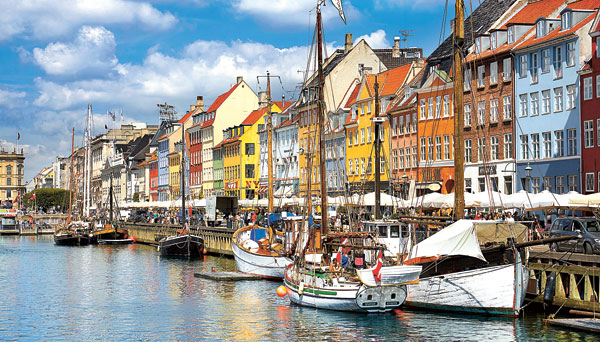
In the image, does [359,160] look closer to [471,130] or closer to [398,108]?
[398,108]

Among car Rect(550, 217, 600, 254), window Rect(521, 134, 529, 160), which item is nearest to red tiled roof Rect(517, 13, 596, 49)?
window Rect(521, 134, 529, 160)

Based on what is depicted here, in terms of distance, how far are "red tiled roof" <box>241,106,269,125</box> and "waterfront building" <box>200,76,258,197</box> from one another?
5231mm

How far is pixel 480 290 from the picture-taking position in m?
34.7

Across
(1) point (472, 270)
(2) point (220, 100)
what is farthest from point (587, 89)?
(2) point (220, 100)

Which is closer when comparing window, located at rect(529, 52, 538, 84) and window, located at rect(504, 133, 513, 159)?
window, located at rect(529, 52, 538, 84)

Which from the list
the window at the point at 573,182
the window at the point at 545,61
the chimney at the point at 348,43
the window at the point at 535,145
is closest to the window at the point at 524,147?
the window at the point at 535,145

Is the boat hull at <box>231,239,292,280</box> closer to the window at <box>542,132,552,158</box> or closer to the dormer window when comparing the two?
the window at <box>542,132,552,158</box>

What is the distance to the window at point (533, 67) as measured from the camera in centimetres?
6631

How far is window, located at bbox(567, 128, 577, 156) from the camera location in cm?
6225

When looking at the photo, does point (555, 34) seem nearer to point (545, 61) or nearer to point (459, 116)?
point (545, 61)

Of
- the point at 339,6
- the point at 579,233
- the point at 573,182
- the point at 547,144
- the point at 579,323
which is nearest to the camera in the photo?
the point at 579,323

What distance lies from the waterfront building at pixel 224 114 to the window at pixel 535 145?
76170 millimetres

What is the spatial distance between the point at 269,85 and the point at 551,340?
1505 inches

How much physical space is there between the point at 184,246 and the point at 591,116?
3487cm
